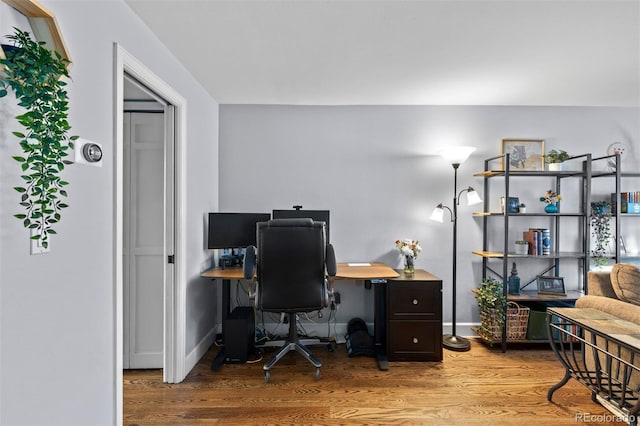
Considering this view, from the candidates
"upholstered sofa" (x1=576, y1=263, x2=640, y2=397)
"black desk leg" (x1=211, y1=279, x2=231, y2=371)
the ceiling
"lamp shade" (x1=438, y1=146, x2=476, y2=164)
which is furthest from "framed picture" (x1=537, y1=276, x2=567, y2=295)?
"black desk leg" (x1=211, y1=279, x2=231, y2=371)

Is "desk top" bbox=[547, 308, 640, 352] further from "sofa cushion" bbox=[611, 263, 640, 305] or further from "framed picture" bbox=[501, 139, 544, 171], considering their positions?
"framed picture" bbox=[501, 139, 544, 171]

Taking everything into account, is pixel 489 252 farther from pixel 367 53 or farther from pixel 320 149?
pixel 367 53

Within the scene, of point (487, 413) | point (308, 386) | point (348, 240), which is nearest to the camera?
point (487, 413)

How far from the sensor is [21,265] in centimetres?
111

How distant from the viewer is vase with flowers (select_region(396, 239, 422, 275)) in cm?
306

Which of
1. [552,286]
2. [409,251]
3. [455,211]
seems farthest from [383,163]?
[552,286]

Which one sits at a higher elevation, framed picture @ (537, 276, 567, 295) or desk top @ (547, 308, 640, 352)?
desk top @ (547, 308, 640, 352)

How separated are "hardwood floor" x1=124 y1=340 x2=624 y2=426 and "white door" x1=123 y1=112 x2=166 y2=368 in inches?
10.0

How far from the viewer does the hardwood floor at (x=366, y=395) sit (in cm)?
203

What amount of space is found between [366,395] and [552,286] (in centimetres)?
220

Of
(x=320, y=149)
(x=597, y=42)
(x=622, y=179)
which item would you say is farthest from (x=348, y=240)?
(x=622, y=179)

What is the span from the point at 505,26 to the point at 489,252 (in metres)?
2.14

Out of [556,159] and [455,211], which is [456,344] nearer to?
[455,211]

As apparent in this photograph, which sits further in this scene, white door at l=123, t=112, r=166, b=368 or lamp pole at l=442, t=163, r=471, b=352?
lamp pole at l=442, t=163, r=471, b=352
